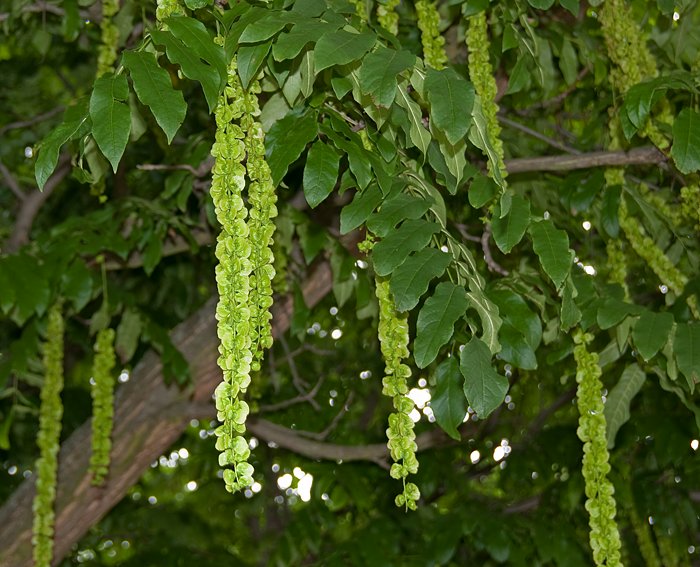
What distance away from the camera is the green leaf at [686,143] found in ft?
6.01

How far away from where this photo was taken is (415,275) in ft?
5.35

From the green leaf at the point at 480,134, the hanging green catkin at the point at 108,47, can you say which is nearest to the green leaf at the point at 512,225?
the green leaf at the point at 480,134

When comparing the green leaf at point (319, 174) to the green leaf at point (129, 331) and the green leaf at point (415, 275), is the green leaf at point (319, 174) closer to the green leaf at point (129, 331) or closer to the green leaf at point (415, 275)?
the green leaf at point (415, 275)

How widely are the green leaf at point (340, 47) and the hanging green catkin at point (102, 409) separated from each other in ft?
5.11

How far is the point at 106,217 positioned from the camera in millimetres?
2936

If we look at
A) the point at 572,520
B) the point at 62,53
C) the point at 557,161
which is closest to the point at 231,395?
the point at 557,161

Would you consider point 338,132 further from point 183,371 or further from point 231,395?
point 183,371

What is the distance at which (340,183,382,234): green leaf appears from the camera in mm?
1716

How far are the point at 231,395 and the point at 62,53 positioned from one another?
3.57 metres

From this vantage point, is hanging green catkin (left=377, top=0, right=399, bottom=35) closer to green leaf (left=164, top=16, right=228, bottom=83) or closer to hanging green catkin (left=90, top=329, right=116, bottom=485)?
green leaf (left=164, top=16, right=228, bottom=83)

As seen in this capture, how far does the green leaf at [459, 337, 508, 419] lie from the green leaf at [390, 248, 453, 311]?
0.15m

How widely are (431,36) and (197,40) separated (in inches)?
30.3

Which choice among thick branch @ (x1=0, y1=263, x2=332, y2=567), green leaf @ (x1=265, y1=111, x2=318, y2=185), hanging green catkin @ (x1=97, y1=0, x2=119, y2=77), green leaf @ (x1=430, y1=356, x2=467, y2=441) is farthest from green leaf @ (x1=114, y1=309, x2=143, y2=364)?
green leaf @ (x1=430, y1=356, x2=467, y2=441)

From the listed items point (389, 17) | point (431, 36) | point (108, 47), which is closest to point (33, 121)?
point (108, 47)
